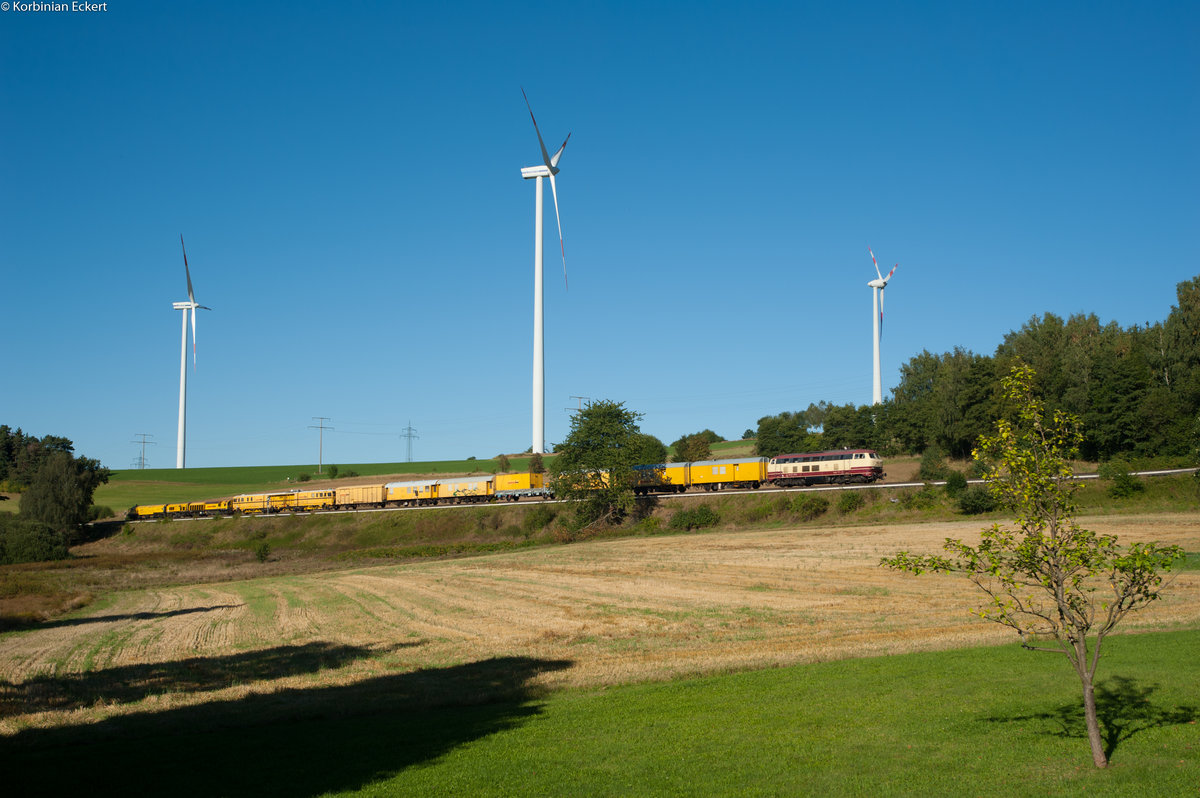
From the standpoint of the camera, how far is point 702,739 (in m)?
15.6

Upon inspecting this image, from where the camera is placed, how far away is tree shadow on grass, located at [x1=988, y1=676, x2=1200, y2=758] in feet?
44.9

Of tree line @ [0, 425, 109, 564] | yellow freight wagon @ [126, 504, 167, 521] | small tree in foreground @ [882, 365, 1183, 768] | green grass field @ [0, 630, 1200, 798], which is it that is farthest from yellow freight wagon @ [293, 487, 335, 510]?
small tree in foreground @ [882, 365, 1183, 768]

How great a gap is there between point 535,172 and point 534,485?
151 feet

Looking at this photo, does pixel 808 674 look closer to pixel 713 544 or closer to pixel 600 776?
pixel 600 776

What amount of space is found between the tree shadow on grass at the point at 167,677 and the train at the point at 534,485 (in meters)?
64.6

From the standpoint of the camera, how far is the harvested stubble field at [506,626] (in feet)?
76.6

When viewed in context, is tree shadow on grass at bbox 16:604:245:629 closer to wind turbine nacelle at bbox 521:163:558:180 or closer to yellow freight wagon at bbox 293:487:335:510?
yellow freight wagon at bbox 293:487:335:510

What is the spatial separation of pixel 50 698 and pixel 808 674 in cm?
2082

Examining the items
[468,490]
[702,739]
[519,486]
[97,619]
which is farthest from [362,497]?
[702,739]

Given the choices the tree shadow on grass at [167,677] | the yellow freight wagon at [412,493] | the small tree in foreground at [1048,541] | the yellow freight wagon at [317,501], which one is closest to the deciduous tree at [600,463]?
the yellow freight wagon at [412,493]

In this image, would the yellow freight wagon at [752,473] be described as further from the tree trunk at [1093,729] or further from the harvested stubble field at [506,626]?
the tree trunk at [1093,729]

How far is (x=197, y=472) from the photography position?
190 metres

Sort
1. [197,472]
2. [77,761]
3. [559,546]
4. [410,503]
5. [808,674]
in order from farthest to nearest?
[197,472] < [410,503] < [559,546] < [808,674] < [77,761]

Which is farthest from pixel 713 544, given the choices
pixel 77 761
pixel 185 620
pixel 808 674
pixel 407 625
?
pixel 77 761
